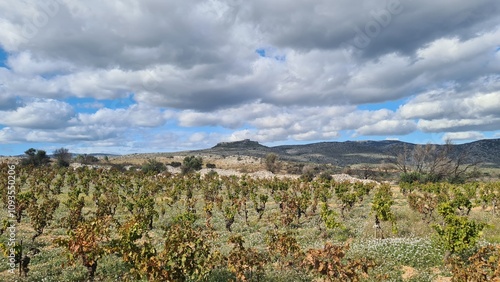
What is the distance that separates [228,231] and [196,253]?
17676mm

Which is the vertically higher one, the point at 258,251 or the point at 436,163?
the point at 436,163

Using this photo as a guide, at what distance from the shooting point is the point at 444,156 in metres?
81.2

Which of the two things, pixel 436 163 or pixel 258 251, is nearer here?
pixel 258 251

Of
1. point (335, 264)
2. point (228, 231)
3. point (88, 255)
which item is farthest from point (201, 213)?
point (335, 264)

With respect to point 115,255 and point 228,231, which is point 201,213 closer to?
point 228,231

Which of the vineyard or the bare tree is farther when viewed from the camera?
the bare tree

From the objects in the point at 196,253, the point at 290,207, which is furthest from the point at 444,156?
the point at 196,253

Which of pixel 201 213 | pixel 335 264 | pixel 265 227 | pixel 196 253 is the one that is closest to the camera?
pixel 335 264

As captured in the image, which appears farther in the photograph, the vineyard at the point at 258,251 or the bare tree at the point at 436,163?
the bare tree at the point at 436,163

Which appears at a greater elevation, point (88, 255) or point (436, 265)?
point (88, 255)

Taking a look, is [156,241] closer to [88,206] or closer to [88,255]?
[88,255]

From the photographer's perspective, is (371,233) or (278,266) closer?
(278,266)

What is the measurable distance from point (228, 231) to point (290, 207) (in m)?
6.27

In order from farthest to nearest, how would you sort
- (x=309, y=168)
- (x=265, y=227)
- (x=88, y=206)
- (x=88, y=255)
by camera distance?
1. (x=309, y=168)
2. (x=88, y=206)
3. (x=265, y=227)
4. (x=88, y=255)
